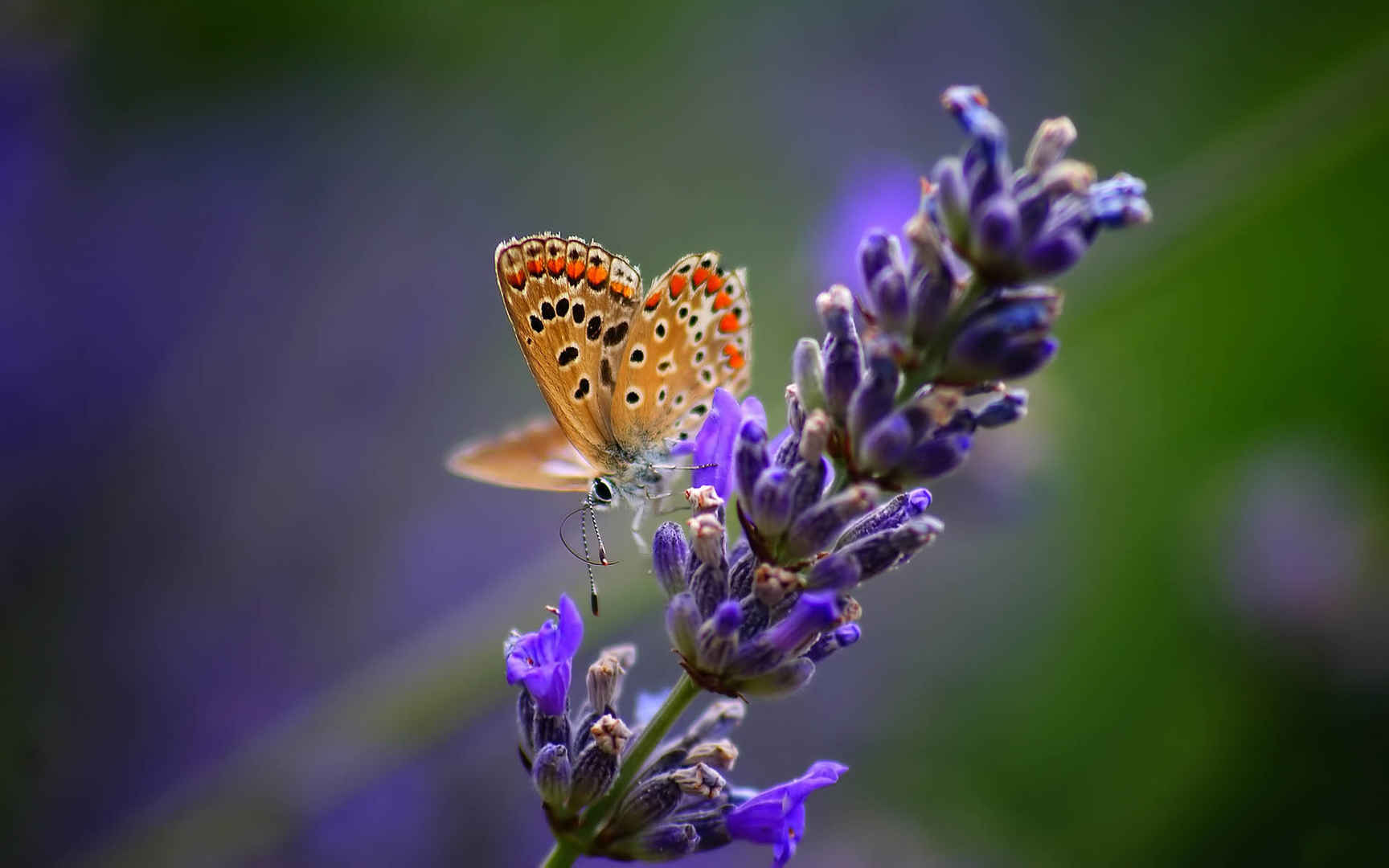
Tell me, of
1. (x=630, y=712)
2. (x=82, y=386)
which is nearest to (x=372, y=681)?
(x=630, y=712)

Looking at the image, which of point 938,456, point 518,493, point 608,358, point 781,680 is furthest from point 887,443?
point 518,493

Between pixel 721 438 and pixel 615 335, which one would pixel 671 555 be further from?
pixel 615 335

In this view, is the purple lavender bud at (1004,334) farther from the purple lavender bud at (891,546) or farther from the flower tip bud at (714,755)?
the flower tip bud at (714,755)

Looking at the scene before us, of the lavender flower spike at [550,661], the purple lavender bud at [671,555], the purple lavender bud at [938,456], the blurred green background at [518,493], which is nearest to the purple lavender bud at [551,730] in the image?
the lavender flower spike at [550,661]

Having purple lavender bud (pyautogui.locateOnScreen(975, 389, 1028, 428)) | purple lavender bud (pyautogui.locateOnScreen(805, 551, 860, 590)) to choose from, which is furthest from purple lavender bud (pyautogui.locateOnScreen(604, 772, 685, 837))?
purple lavender bud (pyautogui.locateOnScreen(975, 389, 1028, 428))

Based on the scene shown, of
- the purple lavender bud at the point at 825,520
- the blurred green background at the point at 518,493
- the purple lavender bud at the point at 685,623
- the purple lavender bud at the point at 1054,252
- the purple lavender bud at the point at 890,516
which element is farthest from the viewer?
the blurred green background at the point at 518,493

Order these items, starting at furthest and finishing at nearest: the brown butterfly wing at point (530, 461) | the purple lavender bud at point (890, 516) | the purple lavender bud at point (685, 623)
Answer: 1. the brown butterfly wing at point (530, 461)
2. the purple lavender bud at point (890, 516)
3. the purple lavender bud at point (685, 623)

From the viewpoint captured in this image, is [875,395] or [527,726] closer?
[875,395]
